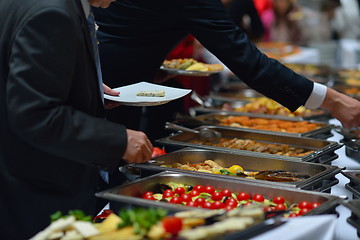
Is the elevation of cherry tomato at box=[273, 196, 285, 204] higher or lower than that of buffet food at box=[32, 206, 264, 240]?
lower

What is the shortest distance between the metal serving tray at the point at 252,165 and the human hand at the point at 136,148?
32cm

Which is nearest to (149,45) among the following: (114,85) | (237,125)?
(114,85)

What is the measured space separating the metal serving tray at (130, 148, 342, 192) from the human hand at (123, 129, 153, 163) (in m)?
0.32

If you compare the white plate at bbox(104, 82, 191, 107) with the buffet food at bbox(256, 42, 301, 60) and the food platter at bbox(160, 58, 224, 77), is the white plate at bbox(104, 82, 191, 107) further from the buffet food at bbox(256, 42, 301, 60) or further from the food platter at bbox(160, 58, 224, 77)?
the buffet food at bbox(256, 42, 301, 60)

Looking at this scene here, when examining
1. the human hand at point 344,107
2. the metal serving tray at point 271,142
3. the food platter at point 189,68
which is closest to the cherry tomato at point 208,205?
the metal serving tray at point 271,142

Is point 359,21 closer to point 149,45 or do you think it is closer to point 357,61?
point 357,61

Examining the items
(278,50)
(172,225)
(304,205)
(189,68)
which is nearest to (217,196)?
(304,205)

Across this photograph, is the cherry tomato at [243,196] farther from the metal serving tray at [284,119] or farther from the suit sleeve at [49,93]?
the metal serving tray at [284,119]

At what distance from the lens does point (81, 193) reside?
5.95 ft

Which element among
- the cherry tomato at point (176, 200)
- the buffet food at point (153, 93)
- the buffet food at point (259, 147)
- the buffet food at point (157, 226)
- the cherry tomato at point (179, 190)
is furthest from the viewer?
the buffet food at point (259, 147)

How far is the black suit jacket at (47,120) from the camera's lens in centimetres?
157

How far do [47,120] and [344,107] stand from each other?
1.37 metres

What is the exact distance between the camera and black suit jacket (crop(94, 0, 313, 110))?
95.8 inches

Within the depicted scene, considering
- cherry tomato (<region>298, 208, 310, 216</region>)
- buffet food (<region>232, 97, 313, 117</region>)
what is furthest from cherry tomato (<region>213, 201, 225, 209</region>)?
buffet food (<region>232, 97, 313, 117</region>)
